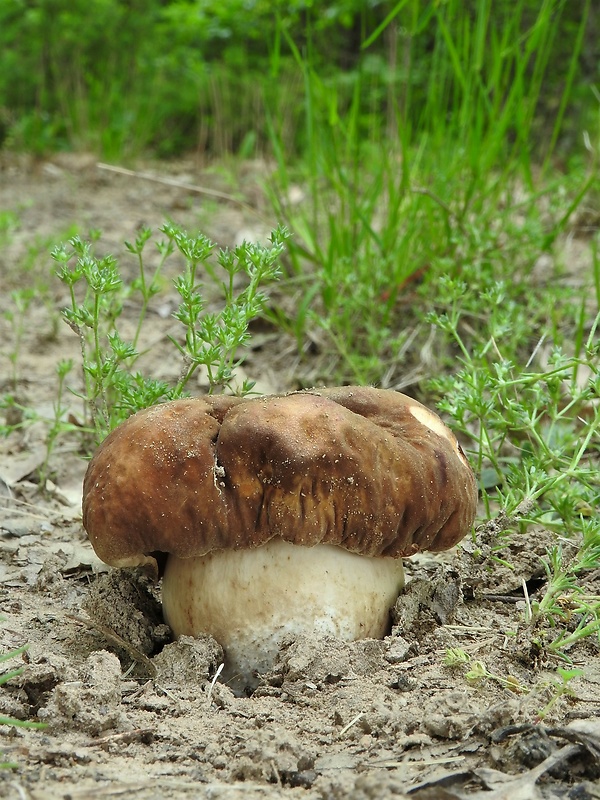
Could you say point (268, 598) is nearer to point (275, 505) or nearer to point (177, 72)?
point (275, 505)

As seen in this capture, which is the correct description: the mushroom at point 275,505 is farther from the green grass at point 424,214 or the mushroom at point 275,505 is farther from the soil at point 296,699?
the green grass at point 424,214

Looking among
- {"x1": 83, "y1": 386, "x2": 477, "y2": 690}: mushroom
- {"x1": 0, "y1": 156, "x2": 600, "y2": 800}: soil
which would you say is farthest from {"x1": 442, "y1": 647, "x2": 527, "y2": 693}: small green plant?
{"x1": 83, "y1": 386, "x2": 477, "y2": 690}: mushroom

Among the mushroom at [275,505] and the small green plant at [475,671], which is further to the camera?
the mushroom at [275,505]

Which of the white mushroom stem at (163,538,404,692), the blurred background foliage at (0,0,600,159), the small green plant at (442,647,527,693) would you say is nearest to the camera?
the small green plant at (442,647,527,693)

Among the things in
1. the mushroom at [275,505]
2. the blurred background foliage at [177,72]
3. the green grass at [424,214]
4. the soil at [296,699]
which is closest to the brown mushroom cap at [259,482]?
the mushroom at [275,505]

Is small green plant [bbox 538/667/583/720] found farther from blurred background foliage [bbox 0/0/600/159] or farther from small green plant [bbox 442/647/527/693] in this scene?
blurred background foliage [bbox 0/0/600/159]

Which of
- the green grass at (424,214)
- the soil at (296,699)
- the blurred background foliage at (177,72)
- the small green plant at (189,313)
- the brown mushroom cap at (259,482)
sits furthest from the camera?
the blurred background foliage at (177,72)

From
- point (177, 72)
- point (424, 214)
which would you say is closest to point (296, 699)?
point (424, 214)
